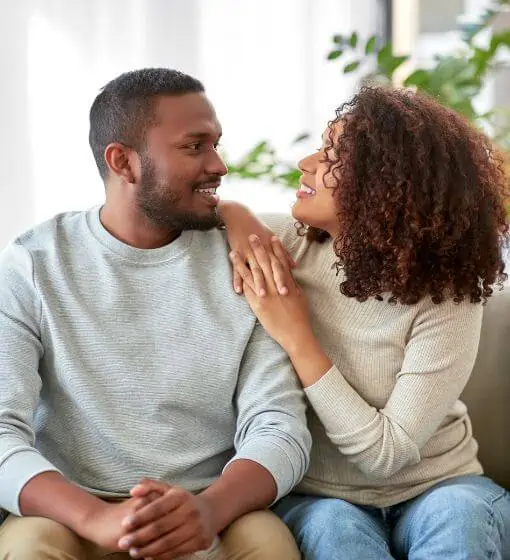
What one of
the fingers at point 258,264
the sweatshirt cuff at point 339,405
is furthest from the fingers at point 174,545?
the fingers at point 258,264

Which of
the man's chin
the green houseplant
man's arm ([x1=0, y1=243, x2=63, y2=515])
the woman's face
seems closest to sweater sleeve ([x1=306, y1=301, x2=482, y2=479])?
the woman's face

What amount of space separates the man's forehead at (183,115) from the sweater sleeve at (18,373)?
359mm

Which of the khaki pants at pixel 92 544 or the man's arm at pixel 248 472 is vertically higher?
Answer: the man's arm at pixel 248 472

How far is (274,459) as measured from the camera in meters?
1.71

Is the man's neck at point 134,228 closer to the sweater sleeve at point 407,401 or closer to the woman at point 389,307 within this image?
the woman at point 389,307

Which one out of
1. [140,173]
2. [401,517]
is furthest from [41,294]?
[401,517]

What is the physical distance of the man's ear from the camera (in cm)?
193

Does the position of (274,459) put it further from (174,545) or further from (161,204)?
(161,204)

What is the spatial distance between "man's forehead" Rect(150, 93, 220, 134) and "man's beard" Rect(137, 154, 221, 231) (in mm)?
79

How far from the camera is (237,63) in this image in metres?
3.21

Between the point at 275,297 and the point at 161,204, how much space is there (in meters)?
0.28

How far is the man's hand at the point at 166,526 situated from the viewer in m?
1.56

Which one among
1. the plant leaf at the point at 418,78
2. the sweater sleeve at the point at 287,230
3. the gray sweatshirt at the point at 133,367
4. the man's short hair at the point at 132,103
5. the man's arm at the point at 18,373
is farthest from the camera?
the plant leaf at the point at 418,78

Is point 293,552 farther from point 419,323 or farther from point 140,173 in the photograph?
point 140,173
